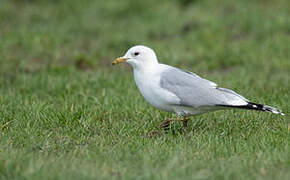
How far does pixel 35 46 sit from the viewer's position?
966cm

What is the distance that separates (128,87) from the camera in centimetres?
741

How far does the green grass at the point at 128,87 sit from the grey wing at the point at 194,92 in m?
0.33

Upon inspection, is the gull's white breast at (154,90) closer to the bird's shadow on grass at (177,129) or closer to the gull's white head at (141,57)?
the gull's white head at (141,57)

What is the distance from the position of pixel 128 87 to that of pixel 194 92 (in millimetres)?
2265

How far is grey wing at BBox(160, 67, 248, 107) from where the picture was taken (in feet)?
17.0

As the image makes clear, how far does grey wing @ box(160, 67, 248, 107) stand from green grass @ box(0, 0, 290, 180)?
1.09ft

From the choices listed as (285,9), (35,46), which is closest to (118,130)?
(35,46)

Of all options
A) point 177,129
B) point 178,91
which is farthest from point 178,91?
point 177,129

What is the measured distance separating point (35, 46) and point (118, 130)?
15.5 feet

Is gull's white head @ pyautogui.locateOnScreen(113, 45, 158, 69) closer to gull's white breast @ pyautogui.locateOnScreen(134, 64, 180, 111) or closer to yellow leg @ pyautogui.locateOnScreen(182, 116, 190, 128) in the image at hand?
gull's white breast @ pyautogui.locateOnScreen(134, 64, 180, 111)

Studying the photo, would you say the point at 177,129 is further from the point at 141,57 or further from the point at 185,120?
the point at 141,57

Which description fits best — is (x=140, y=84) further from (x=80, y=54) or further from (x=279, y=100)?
(x=80, y=54)

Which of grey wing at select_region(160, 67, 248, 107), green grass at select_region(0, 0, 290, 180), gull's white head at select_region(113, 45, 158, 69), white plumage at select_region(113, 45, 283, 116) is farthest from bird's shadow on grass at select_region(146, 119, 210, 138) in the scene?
gull's white head at select_region(113, 45, 158, 69)

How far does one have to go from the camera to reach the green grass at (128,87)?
428 centimetres
